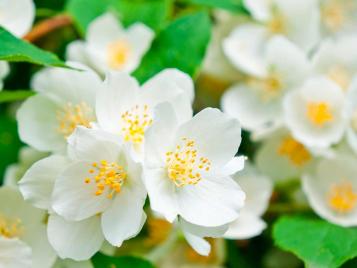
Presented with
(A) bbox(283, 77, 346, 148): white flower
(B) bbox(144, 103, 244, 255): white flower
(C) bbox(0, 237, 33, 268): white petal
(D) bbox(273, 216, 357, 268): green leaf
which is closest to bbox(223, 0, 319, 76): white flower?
(A) bbox(283, 77, 346, 148): white flower

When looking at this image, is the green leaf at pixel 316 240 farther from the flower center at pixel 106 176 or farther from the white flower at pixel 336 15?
the white flower at pixel 336 15

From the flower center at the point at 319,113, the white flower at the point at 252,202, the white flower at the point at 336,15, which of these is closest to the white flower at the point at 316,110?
the flower center at the point at 319,113

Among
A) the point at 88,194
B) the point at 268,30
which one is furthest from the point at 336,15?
the point at 88,194

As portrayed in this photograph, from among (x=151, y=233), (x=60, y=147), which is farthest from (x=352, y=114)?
(x=60, y=147)

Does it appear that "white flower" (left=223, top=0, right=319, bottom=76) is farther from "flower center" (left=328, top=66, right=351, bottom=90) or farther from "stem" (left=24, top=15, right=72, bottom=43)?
"stem" (left=24, top=15, right=72, bottom=43)

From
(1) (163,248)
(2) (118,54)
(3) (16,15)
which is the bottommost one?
(1) (163,248)

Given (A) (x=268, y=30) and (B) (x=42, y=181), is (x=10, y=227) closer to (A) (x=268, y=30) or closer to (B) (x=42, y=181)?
(B) (x=42, y=181)

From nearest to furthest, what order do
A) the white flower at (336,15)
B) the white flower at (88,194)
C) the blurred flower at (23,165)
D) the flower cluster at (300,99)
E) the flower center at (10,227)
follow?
the white flower at (88,194) → the flower center at (10,227) → the blurred flower at (23,165) → the flower cluster at (300,99) → the white flower at (336,15)

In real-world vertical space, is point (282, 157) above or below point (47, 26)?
below
